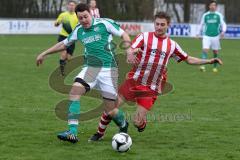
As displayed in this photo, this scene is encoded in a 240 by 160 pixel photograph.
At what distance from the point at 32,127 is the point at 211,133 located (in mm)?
2663

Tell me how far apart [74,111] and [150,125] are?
2.00 meters

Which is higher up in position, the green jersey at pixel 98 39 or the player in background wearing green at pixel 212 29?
the green jersey at pixel 98 39

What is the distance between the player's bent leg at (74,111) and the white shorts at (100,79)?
0.10 meters

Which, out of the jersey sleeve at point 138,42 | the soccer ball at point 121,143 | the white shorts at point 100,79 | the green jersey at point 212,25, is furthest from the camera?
the green jersey at point 212,25

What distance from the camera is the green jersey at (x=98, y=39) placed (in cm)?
791

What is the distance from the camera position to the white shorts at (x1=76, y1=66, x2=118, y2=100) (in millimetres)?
7844

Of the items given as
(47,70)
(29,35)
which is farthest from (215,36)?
(29,35)

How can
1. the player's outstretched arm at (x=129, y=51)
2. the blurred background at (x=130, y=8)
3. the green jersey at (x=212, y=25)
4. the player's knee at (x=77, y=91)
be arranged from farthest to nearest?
1. the blurred background at (x=130, y=8)
2. the green jersey at (x=212, y=25)
3. the player's knee at (x=77, y=91)
4. the player's outstretched arm at (x=129, y=51)

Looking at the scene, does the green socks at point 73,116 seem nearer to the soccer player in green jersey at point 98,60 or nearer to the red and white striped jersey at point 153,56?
the soccer player in green jersey at point 98,60

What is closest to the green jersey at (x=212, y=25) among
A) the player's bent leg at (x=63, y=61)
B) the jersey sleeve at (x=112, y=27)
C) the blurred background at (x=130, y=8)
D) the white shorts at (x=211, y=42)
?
the white shorts at (x=211, y=42)

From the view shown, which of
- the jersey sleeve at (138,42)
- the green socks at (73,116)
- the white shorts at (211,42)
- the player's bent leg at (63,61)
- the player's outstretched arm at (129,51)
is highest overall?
the player's outstretched arm at (129,51)

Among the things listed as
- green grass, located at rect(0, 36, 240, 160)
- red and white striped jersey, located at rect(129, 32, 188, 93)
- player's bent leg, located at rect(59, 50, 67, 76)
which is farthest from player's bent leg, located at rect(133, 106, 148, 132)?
player's bent leg, located at rect(59, 50, 67, 76)

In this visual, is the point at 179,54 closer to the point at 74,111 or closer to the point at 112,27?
the point at 112,27

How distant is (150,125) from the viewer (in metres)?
9.31
